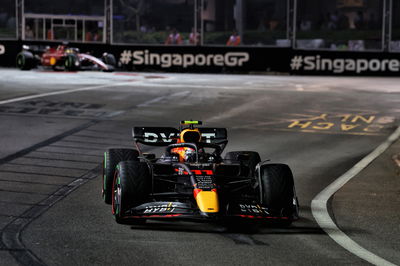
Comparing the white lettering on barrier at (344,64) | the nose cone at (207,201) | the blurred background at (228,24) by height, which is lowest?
the nose cone at (207,201)

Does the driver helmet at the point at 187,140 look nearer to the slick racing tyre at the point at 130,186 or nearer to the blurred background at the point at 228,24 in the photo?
the slick racing tyre at the point at 130,186

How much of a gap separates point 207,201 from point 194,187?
1.08ft

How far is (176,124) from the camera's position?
1927cm

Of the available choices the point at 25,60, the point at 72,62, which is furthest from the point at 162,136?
the point at 25,60

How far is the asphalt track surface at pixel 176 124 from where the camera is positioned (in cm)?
782

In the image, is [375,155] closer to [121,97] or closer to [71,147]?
[71,147]

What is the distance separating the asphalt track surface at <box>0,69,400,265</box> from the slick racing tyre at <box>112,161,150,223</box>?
0.24 meters

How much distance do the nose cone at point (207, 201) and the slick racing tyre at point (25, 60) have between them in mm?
29608

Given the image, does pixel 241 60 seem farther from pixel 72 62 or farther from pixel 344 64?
pixel 72 62

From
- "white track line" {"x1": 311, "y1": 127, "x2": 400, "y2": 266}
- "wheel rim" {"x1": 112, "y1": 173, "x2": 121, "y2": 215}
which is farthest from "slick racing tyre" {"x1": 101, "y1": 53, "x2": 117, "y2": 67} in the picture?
"wheel rim" {"x1": 112, "y1": 173, "x2": 121, "y2": 215}

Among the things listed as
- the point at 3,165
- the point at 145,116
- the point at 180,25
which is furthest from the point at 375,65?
the point at 3,165

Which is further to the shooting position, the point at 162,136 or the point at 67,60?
the point at 67,60

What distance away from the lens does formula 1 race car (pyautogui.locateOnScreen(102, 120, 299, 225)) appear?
334 inches

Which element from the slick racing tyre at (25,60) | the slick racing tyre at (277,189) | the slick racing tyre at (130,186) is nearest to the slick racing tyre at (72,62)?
the slick racing tyre at (25,60)
